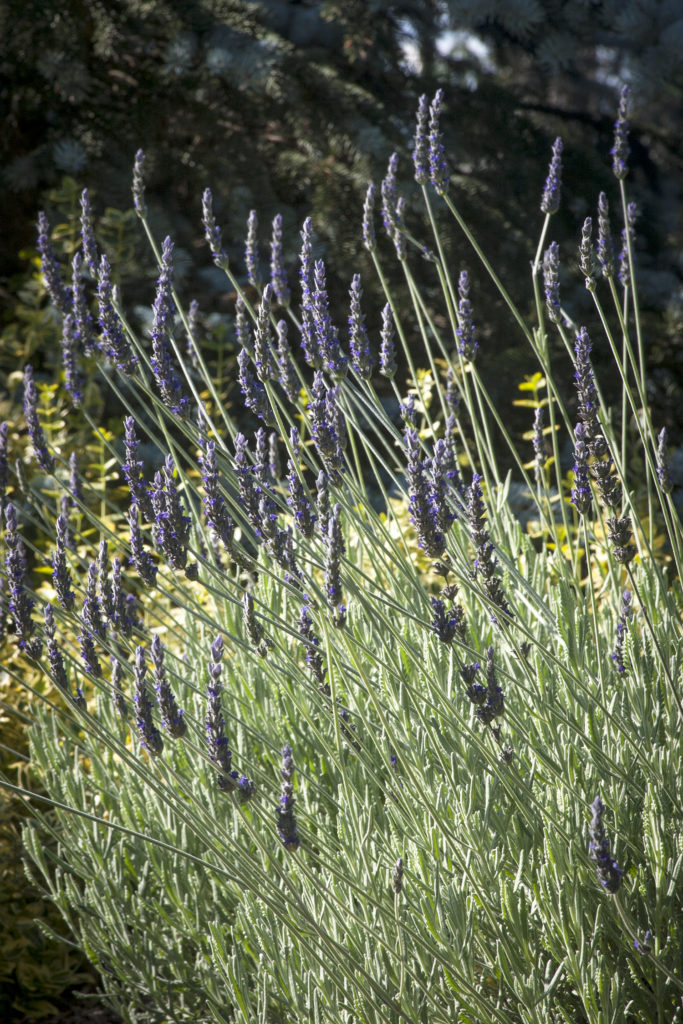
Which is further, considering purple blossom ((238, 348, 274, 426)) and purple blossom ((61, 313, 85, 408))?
purple blossom ((61, 313, 85, 408))

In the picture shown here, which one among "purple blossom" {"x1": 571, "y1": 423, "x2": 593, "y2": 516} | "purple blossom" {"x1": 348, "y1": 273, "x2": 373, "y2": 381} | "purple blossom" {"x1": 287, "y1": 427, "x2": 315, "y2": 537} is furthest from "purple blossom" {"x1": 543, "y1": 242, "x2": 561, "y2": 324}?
"purple blossom" {"x1": 287, "y1": 427, "x2": 315, "y2": 537}

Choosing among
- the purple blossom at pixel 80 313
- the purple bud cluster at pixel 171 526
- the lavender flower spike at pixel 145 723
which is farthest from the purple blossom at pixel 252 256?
the lavender flower spike at pixel 145 723

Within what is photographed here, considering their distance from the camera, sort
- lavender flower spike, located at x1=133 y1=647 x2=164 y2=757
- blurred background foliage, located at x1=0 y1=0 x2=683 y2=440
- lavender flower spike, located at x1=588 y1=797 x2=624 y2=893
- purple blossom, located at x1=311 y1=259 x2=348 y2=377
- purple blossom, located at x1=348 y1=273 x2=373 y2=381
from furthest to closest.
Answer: blurred background foliage, located at x1=0 y1=0 x2=683 y2=440 < purple blossom, located at x1=348 y1=273 x2=373 y2=381 < purple blossom, located at x1=311 y1=259 x2=348 y2=377 < lavender flower spike, located at x1=133 y1=647 x2=164 y2=757 < lavender flower spike, located at x1=588 y1=797 x2=624 y2=893

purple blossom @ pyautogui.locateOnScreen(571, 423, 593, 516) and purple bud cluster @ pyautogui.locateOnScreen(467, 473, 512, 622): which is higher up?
purple blossom @ pyautogui.locateOnScreen(571, 423, 593, 516)

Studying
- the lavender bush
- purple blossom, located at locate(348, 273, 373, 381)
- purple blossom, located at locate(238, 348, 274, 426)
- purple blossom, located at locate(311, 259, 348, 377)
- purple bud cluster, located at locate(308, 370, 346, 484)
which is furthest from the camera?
purple blossom, located at locate(348, 273, 373, 381)

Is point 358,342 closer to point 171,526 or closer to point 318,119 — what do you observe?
point 171,526

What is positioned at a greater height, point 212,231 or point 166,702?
point 212,231

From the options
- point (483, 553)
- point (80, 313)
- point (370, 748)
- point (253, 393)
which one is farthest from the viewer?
point (80, 313)

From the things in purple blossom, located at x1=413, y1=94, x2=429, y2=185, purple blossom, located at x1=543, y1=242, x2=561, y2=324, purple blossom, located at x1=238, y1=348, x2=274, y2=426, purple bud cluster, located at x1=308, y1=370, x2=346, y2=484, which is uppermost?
purple blossom, located at x1=413, y1=94, x2=429, y2=185

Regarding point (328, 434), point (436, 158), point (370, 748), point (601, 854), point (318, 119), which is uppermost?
point (318, 119)

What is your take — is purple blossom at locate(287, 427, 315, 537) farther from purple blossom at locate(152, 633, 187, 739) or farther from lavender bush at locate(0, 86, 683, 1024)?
purple blossom at locate(152, 633, 187, 739)

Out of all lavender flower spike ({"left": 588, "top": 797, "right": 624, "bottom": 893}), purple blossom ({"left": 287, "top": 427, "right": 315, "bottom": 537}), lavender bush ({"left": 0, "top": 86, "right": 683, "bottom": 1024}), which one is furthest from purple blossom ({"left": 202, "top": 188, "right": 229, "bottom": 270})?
lavender flower spike ({"left": 588, "top": 797, "right": 624, "bottom": 893})

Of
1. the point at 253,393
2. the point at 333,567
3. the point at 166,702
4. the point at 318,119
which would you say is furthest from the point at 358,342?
the point at 318,119

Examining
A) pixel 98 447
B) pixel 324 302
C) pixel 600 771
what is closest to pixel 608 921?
pixel 600 771
